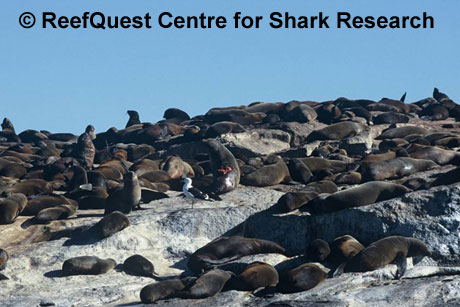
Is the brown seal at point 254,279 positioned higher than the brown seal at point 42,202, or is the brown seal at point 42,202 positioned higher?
the brown seal at point 42,202

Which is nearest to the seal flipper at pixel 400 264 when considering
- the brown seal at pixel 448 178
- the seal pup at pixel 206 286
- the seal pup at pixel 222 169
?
the seal pup at pixel 206 286

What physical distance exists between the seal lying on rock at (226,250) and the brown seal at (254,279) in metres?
1.19

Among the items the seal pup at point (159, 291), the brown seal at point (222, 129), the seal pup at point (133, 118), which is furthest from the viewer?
the seal pup at point (133, 118)

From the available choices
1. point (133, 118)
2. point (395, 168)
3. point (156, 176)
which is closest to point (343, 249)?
Answer: point (395, 168)

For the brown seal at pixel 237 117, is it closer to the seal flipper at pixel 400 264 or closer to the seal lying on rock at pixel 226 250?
the seal lying on rock at pixel 226 250

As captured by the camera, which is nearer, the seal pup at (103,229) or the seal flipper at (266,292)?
the seal flipper at (266,292)

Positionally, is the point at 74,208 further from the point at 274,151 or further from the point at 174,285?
the point at 274,151

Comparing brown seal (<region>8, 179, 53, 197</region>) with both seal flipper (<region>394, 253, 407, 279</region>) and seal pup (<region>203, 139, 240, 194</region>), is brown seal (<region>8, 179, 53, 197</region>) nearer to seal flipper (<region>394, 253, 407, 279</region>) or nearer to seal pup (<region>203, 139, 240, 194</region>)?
seal pup (<region>203, 139, 240, 194</region>)

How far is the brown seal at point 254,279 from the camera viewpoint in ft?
41.6

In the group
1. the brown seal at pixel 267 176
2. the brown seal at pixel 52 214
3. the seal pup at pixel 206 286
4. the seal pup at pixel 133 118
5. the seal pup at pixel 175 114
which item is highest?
the seal pup at pixel 175 114

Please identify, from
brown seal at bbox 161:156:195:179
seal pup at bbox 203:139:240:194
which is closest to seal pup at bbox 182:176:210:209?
seal pup at bbox 203:139:240:194

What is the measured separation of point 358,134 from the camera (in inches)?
915

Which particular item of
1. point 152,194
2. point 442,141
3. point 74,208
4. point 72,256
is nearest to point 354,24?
point 442,141

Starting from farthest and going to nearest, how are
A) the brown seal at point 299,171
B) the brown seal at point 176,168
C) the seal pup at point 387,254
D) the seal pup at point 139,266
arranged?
the brown seal at point 176,168
the brown seal at point 299,171
the seal pup at point 139,266
the seal pup at point 387,254
